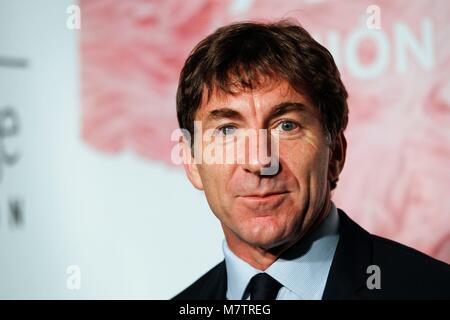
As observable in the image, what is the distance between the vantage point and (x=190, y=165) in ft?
5.07

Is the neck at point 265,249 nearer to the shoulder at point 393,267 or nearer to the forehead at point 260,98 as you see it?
the shoulder at point 393,267

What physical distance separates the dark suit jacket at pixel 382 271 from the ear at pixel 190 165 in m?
0.31

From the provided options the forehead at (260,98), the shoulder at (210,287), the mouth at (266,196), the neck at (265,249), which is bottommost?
Result: the shoulder at (210,287)

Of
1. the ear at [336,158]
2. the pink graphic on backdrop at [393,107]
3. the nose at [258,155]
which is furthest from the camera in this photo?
the pink graphic on backdrop at [393,107]

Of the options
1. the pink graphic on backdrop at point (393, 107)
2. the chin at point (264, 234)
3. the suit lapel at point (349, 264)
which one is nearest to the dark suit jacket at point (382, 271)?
the suit lapel at point (349, 264)

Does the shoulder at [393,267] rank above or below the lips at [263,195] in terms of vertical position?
below

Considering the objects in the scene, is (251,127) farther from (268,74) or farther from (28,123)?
(28,123)

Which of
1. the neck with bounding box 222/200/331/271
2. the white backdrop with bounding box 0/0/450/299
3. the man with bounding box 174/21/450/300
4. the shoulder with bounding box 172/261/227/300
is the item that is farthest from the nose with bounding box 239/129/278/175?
the white backdrop with bounding box 0/0/450/299

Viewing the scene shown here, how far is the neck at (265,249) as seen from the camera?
1.41 meters

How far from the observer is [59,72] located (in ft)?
6.73

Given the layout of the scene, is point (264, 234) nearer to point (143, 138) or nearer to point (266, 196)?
point (266, 196)

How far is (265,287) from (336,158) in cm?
30

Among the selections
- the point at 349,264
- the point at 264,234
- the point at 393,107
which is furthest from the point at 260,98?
the point at 393,107

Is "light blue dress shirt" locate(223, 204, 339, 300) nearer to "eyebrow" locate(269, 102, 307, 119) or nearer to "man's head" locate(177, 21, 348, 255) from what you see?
"man's head" locate(177, 21, 348, 255)
